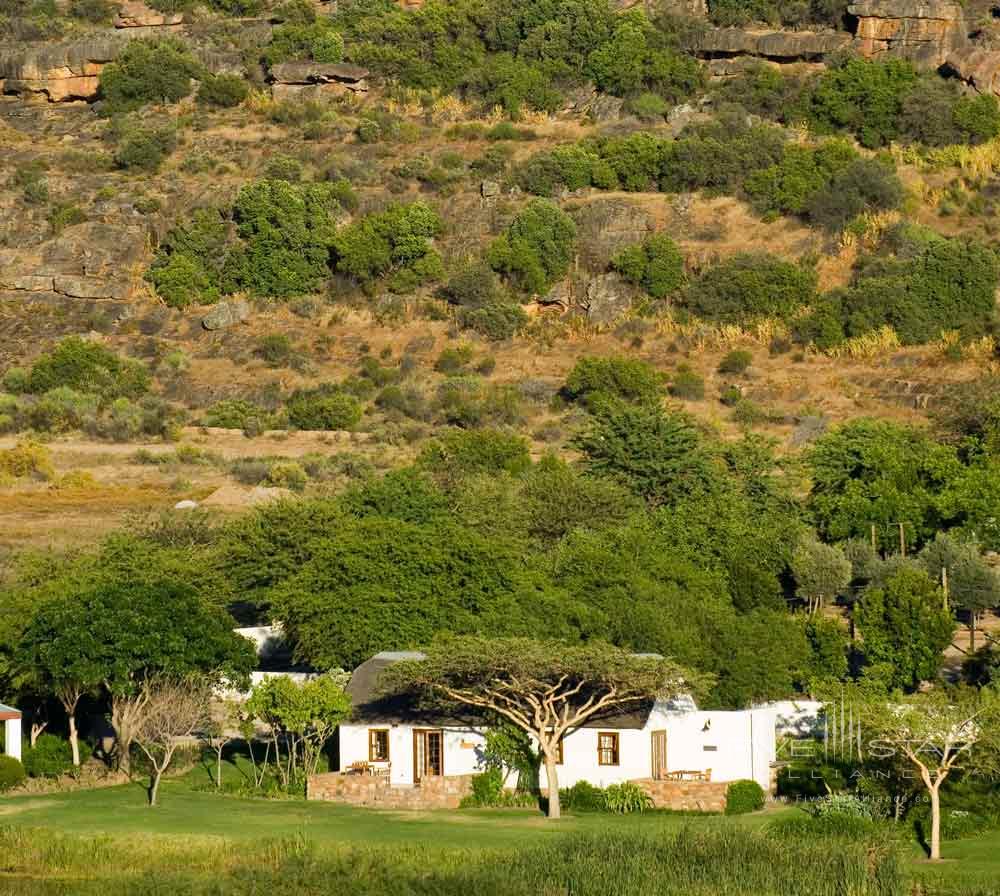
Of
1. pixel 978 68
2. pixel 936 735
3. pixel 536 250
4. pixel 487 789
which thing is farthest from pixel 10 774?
pixel 978 68

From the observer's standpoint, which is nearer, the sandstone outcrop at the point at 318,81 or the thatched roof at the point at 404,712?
the thatched roof at the point at 404,712

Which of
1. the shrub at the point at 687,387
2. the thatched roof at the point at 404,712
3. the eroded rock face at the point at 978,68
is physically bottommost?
the thatched roof at the point at 404,712

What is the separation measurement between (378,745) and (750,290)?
58.5m

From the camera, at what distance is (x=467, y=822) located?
45.0 m

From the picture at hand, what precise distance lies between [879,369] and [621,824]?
191 ft

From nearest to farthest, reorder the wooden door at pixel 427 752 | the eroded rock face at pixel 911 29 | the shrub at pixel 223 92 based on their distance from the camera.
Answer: the wooden door at pixel 427 752, the eroded rock face at pixel 911 29, the shrub at pixel 223 92

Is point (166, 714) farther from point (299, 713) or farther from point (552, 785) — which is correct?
point (552, 785)

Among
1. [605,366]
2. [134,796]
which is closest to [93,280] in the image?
[605,366]

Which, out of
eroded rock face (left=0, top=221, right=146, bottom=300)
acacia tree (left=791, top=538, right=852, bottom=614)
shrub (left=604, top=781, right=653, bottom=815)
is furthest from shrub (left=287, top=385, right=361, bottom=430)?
shrub (left=604, top=781, right=653, bottom=815)

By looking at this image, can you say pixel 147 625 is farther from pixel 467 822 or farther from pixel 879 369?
pixel 879 369

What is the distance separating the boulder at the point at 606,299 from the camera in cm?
10888

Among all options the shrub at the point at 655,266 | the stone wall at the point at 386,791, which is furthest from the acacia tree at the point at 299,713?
the shrub at the point at 655,266

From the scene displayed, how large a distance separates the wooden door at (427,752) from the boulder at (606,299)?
195 feet

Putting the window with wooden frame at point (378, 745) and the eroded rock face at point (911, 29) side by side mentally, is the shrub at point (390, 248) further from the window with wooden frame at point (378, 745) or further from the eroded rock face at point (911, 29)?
the window with wooden frame at point (378, 745)
